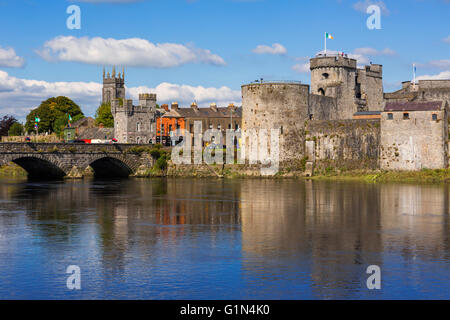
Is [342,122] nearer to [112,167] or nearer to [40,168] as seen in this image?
[112,167]

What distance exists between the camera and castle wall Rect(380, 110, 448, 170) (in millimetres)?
53750

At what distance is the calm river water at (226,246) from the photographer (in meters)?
16.9

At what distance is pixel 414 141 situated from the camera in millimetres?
54531

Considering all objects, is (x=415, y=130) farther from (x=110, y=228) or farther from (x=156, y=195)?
(x=110, y=228)

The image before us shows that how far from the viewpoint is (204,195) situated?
40906 mm

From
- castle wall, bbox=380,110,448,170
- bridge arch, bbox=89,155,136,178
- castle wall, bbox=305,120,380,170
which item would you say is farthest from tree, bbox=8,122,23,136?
castle wall, bbox=380,110,448,170

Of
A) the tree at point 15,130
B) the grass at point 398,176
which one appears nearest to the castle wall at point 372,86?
the grass at point 398,176

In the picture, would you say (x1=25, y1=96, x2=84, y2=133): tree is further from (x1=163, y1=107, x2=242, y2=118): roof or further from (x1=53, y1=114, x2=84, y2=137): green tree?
(x1=163, y1=107, x2=242, y2=118): roof

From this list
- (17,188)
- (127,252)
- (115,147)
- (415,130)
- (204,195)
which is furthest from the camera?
(115,147)

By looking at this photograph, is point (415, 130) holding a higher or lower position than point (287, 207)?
higher

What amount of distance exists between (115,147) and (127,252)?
136 ft

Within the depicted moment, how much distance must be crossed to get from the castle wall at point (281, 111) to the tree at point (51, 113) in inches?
2095

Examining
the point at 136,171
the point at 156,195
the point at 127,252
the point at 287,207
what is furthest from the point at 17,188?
the point at 127,252

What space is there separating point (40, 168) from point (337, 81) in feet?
98.9
